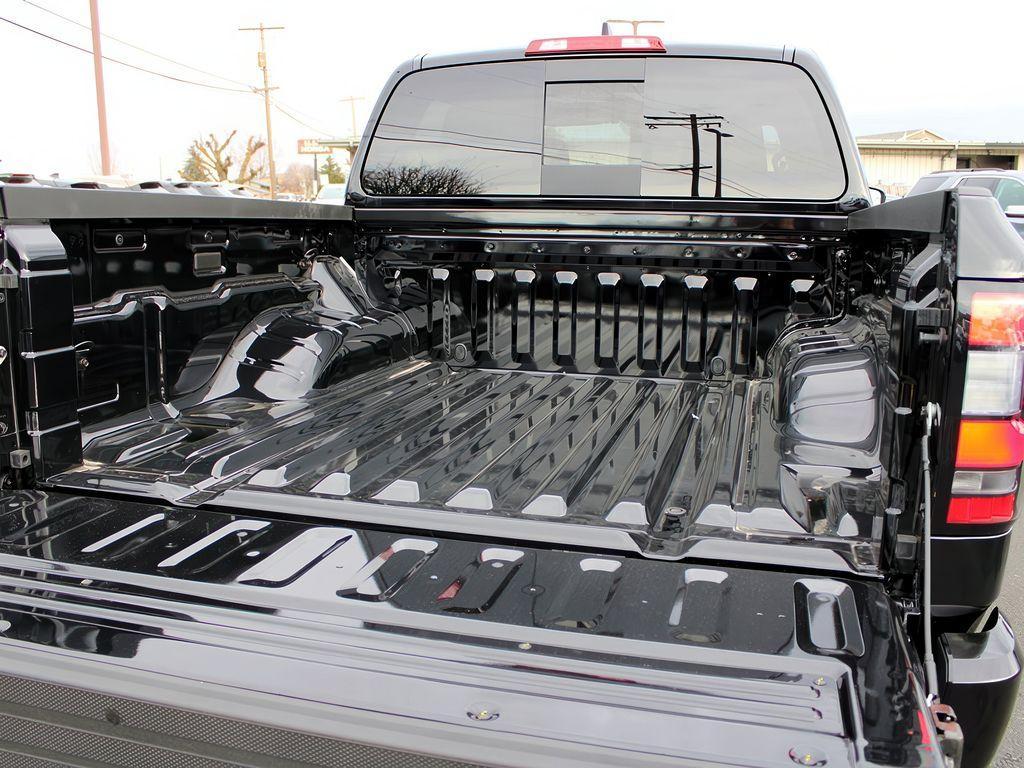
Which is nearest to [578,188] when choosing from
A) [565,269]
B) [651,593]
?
[565,269]

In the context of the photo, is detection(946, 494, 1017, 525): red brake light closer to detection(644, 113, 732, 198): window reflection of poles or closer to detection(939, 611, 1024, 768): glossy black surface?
detection(939, 611, 1024, 768): glossy black surface

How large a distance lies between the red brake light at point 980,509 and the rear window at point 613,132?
A: 1863 millimetres

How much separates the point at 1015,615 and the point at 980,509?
2.52 meters

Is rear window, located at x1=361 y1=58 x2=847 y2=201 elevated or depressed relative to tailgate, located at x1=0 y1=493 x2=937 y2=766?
elevated

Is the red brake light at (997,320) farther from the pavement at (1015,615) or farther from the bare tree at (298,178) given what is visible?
the bare tree at (298,178)

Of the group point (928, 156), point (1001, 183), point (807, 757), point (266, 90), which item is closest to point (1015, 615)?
point (807, 757)

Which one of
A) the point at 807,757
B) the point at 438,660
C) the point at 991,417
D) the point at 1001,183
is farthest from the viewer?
the point at 1001,183

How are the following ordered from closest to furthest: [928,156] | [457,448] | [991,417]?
[991,417]
[457,448]
[928,156]

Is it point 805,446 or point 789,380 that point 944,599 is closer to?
point 805,446

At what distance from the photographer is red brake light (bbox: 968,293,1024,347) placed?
1.56 meters

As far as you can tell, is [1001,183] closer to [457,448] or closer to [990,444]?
[457,448]

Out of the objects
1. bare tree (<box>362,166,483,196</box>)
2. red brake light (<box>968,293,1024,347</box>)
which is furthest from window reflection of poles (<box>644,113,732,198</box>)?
red brake light (<box>968,293,1024,347</box>)

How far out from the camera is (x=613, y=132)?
346 cm

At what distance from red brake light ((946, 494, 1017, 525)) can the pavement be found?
1.00 meters
